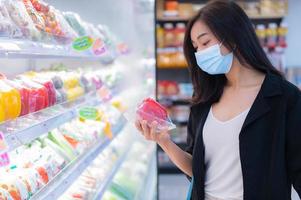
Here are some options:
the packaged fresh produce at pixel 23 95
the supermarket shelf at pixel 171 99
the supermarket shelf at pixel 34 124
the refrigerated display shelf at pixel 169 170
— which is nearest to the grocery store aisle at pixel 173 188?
the refrigerated display shelf at pixel 169 170

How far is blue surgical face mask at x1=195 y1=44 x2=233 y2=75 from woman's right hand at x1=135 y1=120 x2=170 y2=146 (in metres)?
0.33

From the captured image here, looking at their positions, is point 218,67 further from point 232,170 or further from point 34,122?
point 34,122

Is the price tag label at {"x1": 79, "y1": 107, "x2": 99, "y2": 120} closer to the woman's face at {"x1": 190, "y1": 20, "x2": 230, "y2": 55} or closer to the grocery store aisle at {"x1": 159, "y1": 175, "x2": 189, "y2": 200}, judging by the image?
the woman's face at {"x1": 190, "y1": 20, "x2": 230, "y2": 55}

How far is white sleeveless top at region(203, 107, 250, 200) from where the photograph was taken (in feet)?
5.33

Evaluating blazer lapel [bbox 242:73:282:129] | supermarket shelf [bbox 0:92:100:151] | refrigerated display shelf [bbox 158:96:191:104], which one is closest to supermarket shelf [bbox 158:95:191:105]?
refrigerated display shelf [bbox 158:96:191:104]

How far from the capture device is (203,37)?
1.71 metres

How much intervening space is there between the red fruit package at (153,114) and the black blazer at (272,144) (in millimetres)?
344

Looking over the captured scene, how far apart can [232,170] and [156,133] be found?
36 cm

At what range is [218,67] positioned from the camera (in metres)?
1.71

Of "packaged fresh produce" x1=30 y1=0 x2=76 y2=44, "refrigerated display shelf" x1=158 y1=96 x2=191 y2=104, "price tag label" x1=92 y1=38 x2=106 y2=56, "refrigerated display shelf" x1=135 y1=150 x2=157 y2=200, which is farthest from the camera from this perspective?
"refrigerated display shelf" x1=158 y1=96 x2=191 y2=104

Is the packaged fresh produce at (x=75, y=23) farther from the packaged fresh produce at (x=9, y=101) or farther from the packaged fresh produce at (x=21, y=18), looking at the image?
the packaged fresh produce at (x=9, y=101)

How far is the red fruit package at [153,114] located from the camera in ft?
5.76

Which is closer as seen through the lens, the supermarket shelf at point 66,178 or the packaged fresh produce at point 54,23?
the supermarket shelf at point 66,178

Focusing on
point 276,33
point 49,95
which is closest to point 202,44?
point 49,95
